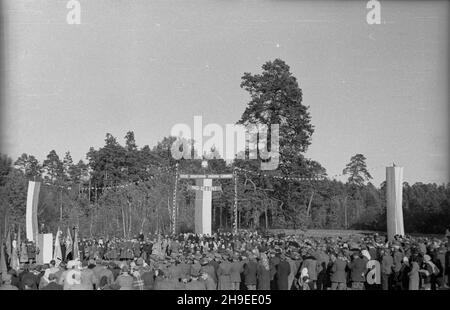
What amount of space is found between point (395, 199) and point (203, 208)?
1057 centimetres

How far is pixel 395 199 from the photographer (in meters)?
21.8

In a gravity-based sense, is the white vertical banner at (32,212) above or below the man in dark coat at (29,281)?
above

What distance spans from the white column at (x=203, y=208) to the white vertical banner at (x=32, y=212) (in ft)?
30.2

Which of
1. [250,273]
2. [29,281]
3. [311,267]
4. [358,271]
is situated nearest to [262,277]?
[250,273]

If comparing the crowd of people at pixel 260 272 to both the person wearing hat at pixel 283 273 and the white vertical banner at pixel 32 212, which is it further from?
the white vertical banner at pixel 32 212

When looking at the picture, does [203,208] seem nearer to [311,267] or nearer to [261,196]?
[261,196]

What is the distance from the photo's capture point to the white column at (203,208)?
28734mm

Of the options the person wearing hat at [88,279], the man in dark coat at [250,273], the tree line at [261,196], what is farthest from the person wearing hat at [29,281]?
the tree line at [261,196]

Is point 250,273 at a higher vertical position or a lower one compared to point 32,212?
lower

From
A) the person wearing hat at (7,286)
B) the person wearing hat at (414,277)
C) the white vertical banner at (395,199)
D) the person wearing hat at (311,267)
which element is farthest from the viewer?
the white vertical banner at (395,199)

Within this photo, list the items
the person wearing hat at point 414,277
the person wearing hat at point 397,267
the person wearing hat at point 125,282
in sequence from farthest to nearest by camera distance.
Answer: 1. the person wearing hat at point 397,267
2. the person wearing hat at point 414,277
3. the person wearing hat at point 125,282

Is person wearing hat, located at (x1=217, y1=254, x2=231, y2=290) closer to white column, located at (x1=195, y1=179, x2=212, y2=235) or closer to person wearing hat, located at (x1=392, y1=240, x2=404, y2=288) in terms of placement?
person wearing hat, located at (x1=392, y1=240, x2=404, y2=288)
